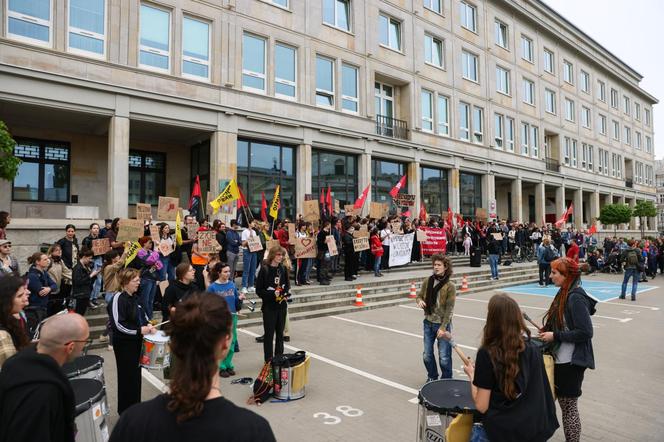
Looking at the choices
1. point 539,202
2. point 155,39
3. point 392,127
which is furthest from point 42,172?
point 539,202

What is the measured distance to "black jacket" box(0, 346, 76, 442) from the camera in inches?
80.4

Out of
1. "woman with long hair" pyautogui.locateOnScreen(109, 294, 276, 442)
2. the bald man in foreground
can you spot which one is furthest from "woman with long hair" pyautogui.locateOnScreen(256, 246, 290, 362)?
"woman with long hair" pyautogui.locateOnScreen(109, 294, 276, 442)

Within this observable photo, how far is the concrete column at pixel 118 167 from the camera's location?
14945mm

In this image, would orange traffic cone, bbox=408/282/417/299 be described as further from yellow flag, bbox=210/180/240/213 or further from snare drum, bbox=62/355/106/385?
snare drum, bbox=62/355/106/385

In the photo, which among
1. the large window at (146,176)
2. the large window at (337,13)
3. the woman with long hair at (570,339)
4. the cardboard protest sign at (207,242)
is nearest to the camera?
the woman with long hair at (570,339)

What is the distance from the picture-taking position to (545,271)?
60.5 ft

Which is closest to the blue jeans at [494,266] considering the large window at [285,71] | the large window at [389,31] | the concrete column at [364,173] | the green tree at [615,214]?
the concrete column at [364,173]

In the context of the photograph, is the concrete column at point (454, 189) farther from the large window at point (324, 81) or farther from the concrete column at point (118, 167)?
the concrete column at point (118, 167)

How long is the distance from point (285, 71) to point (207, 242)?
12.1 m

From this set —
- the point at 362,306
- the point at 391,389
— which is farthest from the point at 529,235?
the point at 391,389

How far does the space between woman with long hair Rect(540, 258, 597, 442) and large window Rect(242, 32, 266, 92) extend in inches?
662

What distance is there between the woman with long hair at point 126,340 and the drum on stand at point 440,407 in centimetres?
323

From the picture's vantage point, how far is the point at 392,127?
82.0 feet

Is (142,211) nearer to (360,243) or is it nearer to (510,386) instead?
(360,243)
